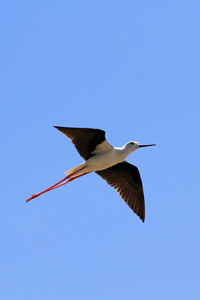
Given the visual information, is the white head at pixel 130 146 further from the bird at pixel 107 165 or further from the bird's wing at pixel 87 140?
the bird's wing at pixel 87 140

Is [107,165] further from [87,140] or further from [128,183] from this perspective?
[128,183]

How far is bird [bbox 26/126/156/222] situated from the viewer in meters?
10.3

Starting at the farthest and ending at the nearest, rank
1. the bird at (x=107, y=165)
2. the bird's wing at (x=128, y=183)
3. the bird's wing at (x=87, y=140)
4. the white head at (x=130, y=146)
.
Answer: the bird's wing at (x=128, y=183) → the white head at (x=130, y=146) → the bird at (x=107, y=165) → the bird's wing at (x=87, y=140)

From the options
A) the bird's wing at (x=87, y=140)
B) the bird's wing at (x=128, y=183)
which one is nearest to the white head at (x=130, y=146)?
the bird's wing at (x=87, y=140)

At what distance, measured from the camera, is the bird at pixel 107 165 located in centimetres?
1026

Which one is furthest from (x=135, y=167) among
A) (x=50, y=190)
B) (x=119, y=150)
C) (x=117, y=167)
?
(x=50, y=190)

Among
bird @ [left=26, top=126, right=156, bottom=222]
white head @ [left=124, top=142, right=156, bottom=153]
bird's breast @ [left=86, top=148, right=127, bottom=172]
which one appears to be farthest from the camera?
white head @ [left=124, top=142, right=156, bottom=153]

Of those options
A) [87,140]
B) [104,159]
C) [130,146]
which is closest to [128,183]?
[130,146]

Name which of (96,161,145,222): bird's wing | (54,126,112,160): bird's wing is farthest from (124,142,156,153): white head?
(96,161,145,222): bird's wing

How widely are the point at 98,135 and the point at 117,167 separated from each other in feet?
5.81

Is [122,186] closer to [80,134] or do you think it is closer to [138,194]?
[138,194]

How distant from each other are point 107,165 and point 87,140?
2.36 ft

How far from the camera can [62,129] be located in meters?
→ 9.85

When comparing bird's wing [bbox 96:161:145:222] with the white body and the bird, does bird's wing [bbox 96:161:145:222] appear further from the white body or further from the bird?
the white body
